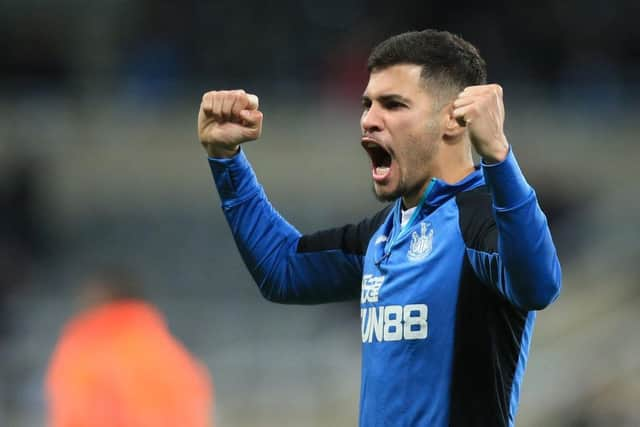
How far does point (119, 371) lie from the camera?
536 centimetres

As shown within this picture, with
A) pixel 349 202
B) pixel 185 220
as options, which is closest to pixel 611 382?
pixel 349 202

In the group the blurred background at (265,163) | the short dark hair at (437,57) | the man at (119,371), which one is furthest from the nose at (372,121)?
the blurred background at (265,163)

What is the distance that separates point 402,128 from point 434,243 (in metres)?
0.32

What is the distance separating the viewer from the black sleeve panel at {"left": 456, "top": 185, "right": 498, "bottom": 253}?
2.75m

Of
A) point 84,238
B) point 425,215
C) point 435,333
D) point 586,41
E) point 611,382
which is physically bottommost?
point 611,382

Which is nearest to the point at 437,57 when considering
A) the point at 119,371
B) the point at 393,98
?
the point at 393,98

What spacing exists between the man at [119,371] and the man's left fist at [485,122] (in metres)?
3.14

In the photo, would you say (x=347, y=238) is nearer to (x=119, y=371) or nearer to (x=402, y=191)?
(x=402, y=191)

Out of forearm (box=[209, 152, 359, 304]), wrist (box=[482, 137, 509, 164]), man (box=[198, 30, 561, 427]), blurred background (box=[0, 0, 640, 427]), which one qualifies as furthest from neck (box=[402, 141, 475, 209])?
blurred background (box=[0, 0, 640, 427])

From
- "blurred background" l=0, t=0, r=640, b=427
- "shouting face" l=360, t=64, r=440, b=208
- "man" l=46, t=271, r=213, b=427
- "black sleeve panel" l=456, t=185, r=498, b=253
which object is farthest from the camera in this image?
"blurred background" l=0, t=0, r=640, b=427

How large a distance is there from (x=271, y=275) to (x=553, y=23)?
949cm

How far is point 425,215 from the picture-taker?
306cm

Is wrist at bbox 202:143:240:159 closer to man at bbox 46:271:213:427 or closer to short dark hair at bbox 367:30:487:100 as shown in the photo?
short dark hair at bbox 367:30:487:100

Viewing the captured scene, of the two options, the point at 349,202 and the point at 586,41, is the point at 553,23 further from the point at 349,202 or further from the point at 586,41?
the point at 349,202
